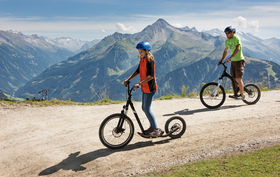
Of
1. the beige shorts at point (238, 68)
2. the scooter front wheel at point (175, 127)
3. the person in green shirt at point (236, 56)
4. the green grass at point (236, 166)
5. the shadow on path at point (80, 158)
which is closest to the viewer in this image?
the green grass at point (236, 166)

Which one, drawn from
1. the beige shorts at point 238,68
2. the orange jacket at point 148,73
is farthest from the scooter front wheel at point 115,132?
the beige shorts at point 238,68

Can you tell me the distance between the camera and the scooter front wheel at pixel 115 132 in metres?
5.07

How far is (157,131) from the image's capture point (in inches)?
217

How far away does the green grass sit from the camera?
3557 mm

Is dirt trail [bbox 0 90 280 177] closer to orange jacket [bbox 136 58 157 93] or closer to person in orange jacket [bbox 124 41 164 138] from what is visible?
person in orange jacket [bbox 124 41 164 138]

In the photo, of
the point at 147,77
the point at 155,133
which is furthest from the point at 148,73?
the point at 155,133

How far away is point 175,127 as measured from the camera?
19.0 feet

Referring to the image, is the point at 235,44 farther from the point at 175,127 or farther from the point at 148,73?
the point at 148,73

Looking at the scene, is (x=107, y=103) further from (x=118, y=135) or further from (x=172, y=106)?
(x=118, y=135)

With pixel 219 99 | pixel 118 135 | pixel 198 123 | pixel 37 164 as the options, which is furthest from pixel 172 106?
pixel 37 164

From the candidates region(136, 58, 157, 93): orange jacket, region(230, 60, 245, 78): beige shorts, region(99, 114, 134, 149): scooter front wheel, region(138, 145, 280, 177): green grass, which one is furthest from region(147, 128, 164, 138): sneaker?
region(230, 60, 245, 78): beige shorts

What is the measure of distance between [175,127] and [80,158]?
2.68 meters

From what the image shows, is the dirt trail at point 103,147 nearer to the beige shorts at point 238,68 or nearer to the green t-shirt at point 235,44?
the beige shorts at point 238,68

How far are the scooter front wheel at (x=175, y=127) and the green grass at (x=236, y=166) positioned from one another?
5.03 feet
